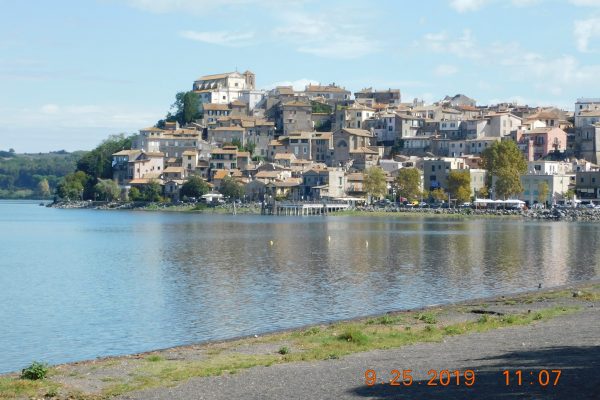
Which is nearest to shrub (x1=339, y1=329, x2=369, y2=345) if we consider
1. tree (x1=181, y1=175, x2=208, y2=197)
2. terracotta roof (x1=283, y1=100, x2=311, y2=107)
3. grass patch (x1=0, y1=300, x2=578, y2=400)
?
grass patch (x1=0, y1=300, x2=578, y2=400)

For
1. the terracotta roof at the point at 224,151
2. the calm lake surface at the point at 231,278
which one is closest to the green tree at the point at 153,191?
the terracotta roof at the point at 224,151

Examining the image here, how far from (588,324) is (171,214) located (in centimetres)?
11180

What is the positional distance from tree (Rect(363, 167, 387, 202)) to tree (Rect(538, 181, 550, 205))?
20.0 meters

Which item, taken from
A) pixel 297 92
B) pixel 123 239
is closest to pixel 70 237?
pixel 123 239

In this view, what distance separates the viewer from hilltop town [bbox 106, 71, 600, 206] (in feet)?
406

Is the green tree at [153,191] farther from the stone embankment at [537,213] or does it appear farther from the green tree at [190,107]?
the stone embankment at [537,213]

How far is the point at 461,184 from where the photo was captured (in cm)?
11831

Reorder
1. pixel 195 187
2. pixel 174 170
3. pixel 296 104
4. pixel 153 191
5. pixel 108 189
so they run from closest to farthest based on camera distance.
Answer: pixel 195 187 → pixel 174 170 → pixel 153 191 → pixel 296 104 → pixel 108 189

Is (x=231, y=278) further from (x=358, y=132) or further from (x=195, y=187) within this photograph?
(x=358, y=132)

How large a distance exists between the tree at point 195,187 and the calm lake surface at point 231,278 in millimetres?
53118

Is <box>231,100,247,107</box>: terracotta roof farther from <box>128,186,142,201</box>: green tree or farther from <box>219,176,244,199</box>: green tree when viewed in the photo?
<box>219,176,244,199</box>: green tree

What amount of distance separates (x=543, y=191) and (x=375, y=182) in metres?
21.3
